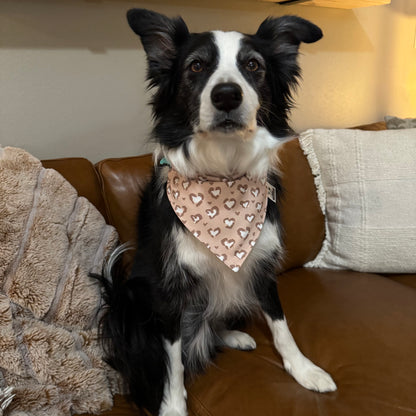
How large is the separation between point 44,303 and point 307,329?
86 centimetres

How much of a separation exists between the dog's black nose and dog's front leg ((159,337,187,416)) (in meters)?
0.69

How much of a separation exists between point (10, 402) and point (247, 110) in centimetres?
94

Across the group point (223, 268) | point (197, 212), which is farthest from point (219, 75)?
point (223, 268)

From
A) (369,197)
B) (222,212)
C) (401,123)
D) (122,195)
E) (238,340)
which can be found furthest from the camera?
(401,123)

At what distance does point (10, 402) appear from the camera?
1.04 meters

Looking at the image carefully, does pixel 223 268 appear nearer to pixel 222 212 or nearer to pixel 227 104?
pixel 222 212

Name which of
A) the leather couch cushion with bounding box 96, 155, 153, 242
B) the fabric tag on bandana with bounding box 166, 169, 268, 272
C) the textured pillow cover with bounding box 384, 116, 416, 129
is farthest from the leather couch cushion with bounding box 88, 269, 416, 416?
the textured pillow cover with bounding box 384, 116, 416, 129

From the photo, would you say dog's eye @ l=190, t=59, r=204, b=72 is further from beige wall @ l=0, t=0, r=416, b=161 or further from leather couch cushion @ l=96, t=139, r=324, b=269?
beige wall @ l=0, t=0, r=416, b=161

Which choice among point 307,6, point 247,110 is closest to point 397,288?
point 247,110

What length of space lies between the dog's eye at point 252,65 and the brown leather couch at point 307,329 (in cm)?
65

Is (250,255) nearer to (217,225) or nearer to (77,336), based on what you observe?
(217,225)

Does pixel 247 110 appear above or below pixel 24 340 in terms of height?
above

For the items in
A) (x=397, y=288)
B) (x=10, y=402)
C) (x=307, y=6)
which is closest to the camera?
(x=10, y=402)

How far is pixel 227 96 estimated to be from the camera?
1009 mm
